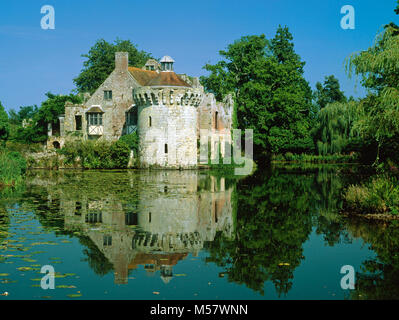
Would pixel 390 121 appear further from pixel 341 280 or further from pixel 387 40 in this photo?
pixel 341 280

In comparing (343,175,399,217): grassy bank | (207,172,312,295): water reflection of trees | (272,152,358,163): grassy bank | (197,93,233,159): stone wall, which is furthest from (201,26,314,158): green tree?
(343,175,399,217): grassy bank

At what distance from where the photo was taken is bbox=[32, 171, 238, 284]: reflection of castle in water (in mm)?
8864

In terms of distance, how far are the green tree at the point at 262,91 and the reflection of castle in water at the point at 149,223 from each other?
86.6ft

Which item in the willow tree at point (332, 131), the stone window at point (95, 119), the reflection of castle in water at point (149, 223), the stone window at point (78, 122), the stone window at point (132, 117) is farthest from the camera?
the willow tree at point (332, 131)

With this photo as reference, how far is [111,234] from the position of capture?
10875 millimetres

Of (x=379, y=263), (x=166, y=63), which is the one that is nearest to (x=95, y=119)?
(x=166, y=63)

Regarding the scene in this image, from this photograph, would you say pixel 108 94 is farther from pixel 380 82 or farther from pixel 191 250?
pixel 191 250

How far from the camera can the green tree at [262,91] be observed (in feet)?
147

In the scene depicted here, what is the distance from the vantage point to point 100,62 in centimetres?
5959

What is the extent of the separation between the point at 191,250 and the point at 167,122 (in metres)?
28.3

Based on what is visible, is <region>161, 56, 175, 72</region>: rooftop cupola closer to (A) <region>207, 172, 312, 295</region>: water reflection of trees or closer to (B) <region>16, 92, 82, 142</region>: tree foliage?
(B) <region>16, 92, 82, 142</region>: tree foliage

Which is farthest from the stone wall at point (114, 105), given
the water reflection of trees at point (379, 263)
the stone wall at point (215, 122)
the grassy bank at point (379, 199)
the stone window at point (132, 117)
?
the water reflection of trees at point (379, 263)

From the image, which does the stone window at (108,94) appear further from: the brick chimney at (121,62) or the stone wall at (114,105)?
the brick chimney at (121,62)
